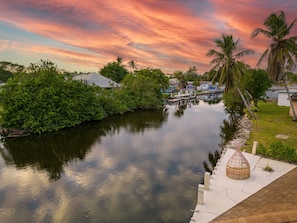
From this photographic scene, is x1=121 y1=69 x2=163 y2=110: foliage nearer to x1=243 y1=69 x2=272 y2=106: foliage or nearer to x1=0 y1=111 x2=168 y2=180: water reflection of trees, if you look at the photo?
x1=0 y1=111 x2=168 y2=180: water reflection of trees

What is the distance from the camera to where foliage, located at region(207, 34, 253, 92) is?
85.1 feet

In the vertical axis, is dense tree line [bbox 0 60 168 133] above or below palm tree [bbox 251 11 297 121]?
below

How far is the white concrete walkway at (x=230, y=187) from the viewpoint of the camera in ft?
26.5

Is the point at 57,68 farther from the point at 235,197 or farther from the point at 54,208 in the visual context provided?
the point at 235,197

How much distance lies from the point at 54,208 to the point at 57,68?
817 inches

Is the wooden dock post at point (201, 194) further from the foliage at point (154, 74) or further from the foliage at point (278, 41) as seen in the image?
the foliage at point (154, 74)

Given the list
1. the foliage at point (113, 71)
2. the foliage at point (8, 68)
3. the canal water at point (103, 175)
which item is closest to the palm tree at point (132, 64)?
the foliage at point (113, 71)

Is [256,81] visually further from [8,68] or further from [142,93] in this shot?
[8,68]

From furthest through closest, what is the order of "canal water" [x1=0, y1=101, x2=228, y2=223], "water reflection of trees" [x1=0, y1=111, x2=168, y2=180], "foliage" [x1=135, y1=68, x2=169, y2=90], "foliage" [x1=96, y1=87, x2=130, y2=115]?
"foliage" [x1=135, y1=68, x2=169, y2=90] < "foliage" [x1=96, y1=87, x2=130, y2=115] < "water reflection of trees" [x1=0, y1=111, x2=168, y2=180] < "canal water" [x1=0, y1=101, x2=228, y2=223]

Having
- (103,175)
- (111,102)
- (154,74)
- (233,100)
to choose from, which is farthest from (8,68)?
(103,175)

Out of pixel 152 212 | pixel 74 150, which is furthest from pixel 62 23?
pixel 152 212

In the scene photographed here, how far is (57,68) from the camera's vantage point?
91.9 ft

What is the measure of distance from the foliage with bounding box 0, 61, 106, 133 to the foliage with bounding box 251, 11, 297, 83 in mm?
20065

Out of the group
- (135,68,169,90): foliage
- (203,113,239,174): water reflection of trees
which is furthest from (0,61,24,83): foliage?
(203,113,239,174): water reflection of trees
